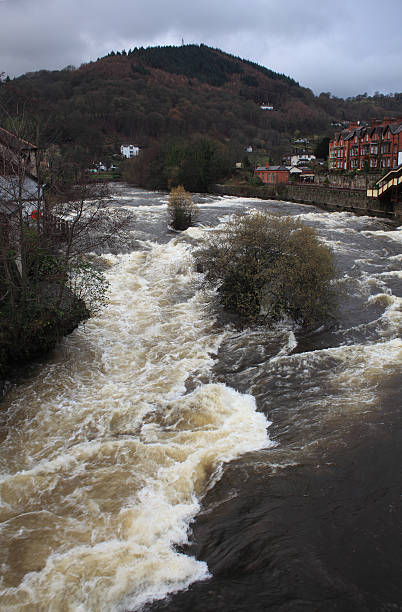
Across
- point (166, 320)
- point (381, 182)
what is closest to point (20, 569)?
point (166, 320)

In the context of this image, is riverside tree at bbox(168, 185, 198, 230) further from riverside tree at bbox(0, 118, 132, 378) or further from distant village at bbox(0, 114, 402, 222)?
riverside tree at bbox(0, 118, 132, 378)

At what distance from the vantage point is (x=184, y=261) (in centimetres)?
2206

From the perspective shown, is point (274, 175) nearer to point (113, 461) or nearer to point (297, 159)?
point (297, 159)

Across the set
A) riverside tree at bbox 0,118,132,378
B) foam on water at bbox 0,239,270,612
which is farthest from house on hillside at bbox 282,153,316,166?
foam on water at bbox 0,239,270,612

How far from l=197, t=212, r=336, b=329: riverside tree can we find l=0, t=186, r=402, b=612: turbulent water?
770mm

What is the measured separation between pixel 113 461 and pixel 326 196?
145ft

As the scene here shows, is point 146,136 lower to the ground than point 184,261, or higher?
higher

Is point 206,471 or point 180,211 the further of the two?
point 180,211

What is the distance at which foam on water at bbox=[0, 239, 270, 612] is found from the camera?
566cm

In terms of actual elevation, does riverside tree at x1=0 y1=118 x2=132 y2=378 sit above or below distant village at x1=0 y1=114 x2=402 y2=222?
below

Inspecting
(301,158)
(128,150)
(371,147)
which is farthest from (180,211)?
(128,150)

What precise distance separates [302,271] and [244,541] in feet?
30.4

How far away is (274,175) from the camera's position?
6169 cm

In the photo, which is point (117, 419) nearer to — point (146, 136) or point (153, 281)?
point (153, 281)
